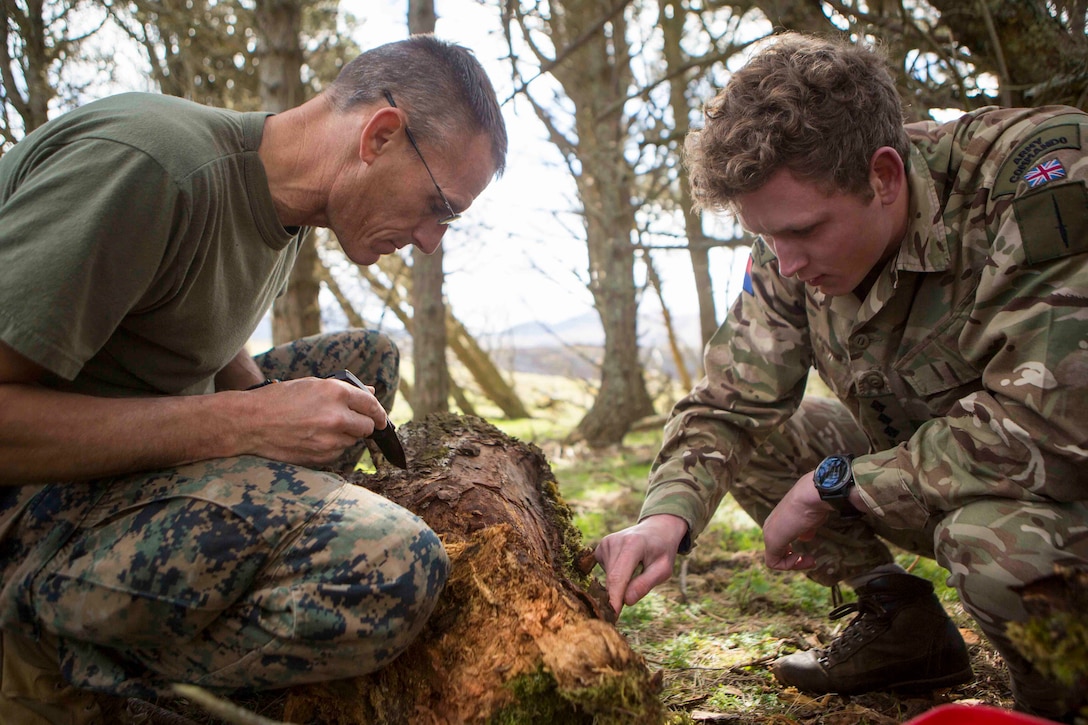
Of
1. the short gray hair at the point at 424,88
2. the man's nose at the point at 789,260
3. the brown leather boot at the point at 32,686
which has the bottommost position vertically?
the brown leather boot at the point at 32,686

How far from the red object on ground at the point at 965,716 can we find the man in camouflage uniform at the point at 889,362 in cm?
58

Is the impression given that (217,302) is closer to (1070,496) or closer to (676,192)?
(1070,496)

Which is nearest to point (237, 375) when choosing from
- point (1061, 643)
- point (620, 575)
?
Result: point (620, 575)

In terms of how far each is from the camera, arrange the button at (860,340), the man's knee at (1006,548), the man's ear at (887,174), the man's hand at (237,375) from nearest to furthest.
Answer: the man's knee at (1006,548)
the man's ear at (887,174)
the button at (860,340)
the man's hand at (237,375)

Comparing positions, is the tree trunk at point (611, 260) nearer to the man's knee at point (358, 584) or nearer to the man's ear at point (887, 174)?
the man's ear at point (887, 174)

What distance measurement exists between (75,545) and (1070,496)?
2145 mm

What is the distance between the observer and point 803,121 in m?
2.04

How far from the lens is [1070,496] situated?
172 centimetres

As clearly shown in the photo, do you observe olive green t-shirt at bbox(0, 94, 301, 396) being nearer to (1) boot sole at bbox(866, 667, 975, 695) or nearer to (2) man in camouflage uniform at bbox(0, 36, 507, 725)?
(2) man in camouflage uniform at bbox(0, 36, 507, 725)

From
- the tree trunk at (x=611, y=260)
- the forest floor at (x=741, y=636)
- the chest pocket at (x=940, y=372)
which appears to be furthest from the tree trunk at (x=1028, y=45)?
the tree trunk at (x=611, y=260)

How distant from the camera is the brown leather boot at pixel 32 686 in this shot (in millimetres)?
1673

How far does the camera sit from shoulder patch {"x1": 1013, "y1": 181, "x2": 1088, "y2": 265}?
172cm

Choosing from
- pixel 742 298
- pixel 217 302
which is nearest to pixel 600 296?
pixel 742 298

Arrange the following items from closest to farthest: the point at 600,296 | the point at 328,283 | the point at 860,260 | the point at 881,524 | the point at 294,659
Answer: the point at 294,659 < the point at 860,260 < the point at 881,524 < the point at 600,296 < the point at 328,283
